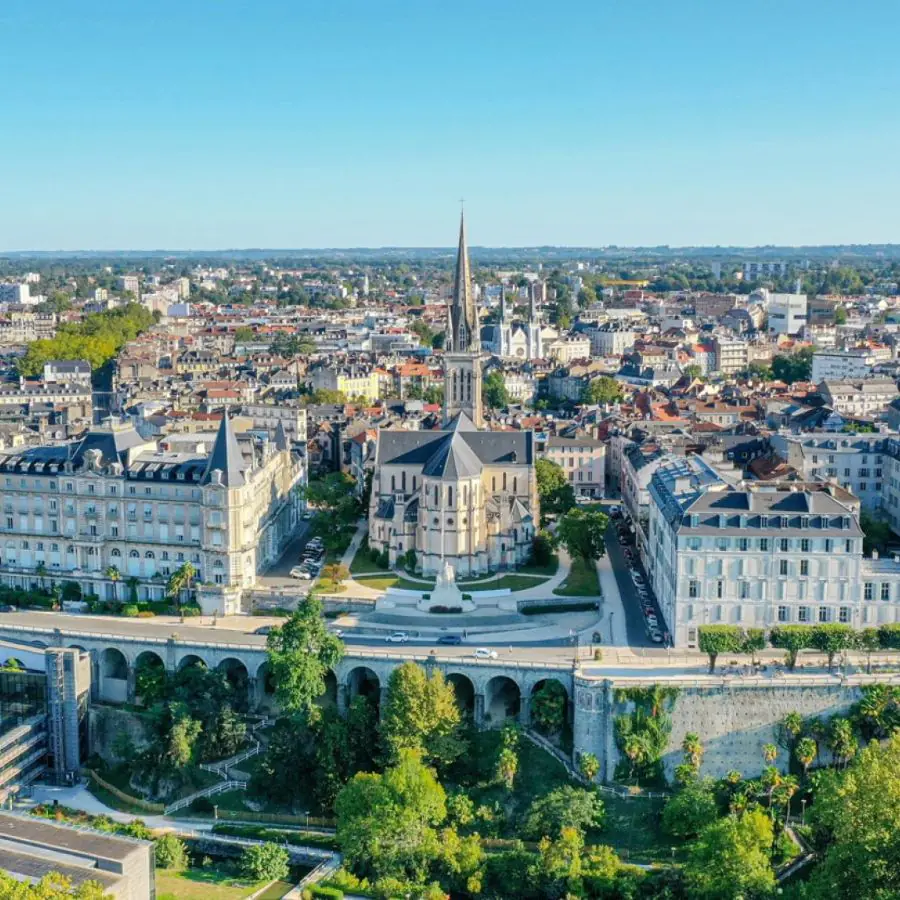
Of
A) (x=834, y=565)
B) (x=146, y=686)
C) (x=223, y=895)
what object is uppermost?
(x=834, y=565)

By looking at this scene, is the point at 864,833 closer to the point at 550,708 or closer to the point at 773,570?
the point at 550,708

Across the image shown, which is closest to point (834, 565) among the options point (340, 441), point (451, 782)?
point (451, 782)

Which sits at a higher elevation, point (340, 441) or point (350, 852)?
point (340, 441)

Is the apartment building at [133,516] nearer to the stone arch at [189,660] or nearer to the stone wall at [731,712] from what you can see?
the stone arch at [189,660]

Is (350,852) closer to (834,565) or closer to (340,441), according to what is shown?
(834,565)

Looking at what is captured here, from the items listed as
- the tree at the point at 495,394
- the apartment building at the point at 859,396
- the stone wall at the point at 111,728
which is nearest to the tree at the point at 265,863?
the stone wall at the point at 111,728

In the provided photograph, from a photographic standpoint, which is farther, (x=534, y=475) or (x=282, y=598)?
(x=534, y=475)

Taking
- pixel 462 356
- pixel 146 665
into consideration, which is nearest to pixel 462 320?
pixel 462 356

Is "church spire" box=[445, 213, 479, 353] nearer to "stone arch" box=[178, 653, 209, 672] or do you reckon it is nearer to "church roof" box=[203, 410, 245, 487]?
"church roof" box=[203, 410, 245, 487]
